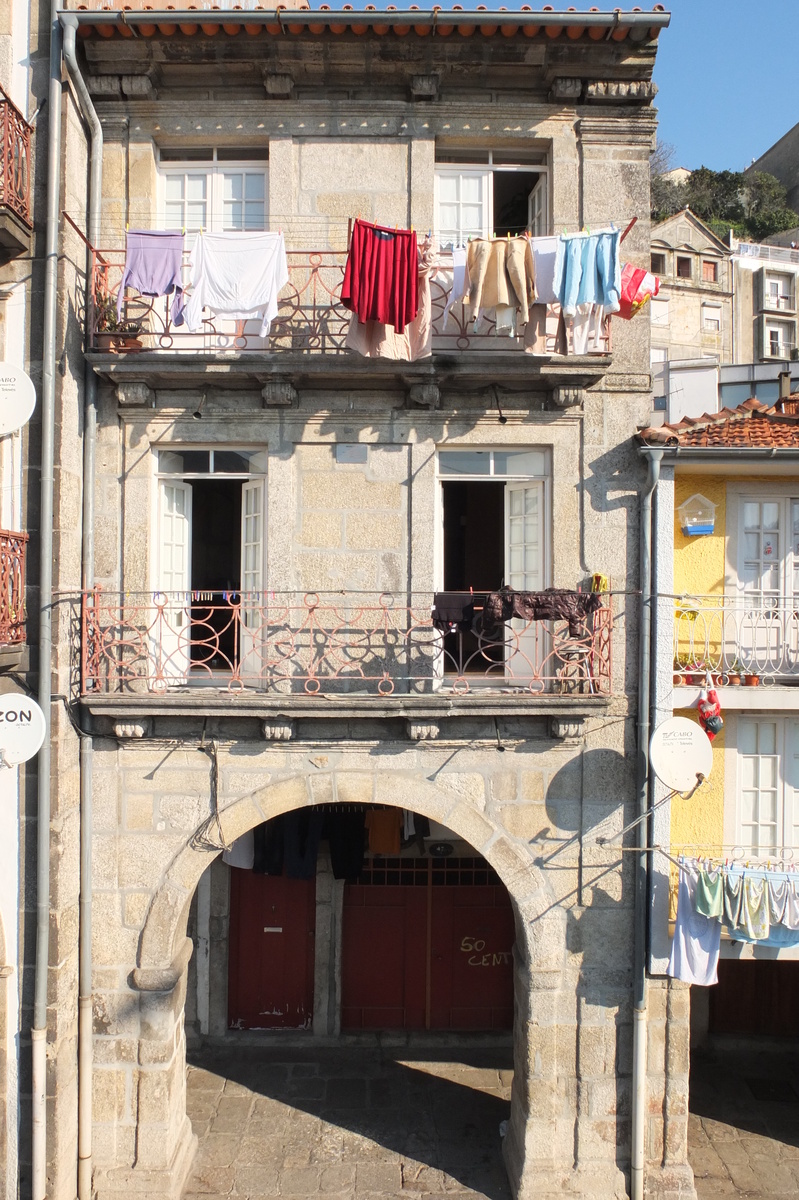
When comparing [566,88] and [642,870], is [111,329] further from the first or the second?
[642,870]

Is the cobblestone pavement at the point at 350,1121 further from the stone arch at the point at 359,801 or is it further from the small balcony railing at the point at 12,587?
the small balcony railing at the point at 12,587

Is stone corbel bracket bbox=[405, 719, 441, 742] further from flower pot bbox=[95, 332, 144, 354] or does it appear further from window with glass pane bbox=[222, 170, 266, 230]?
window with glass pane bbox=[222, 170, 266, 230]

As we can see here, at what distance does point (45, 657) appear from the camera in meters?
8.52

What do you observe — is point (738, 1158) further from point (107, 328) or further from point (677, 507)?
point (107, 328)

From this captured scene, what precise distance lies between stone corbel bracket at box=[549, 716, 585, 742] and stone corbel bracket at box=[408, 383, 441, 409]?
3.70 metres

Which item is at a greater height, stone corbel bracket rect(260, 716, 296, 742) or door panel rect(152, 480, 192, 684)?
door panel rect(152, 480, 192, 684)

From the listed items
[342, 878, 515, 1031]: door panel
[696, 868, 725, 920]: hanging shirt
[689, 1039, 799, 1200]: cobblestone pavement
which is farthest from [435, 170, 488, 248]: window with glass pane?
[689, 1039, 799, 1200]: cobblestone pavement

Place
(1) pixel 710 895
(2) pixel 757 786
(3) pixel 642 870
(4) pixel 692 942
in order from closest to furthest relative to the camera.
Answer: (1) pixel 710 895
(4) pixel 692 942
(3) pixel 642 870
(2) pixel 757 786

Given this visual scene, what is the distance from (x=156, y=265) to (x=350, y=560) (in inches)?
147

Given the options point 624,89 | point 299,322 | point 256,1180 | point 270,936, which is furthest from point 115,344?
point 256,1180

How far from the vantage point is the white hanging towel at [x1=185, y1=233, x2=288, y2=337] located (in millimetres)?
8859

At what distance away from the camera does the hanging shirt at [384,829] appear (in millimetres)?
12211

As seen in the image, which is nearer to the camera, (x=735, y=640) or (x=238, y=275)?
(x=238, y=275)

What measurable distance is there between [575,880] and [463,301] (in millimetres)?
6424
